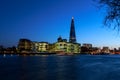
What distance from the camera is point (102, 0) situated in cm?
740

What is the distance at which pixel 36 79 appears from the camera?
33188mm

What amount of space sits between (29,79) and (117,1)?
27200mm

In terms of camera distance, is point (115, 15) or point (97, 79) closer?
point (115, 15)

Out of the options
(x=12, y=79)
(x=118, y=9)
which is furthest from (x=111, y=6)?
(x=12, y=79)

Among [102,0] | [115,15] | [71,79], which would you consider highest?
[102,0]

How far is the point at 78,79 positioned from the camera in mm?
33531

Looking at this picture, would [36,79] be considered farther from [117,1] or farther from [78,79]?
[117,1]

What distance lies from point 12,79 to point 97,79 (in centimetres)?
1174

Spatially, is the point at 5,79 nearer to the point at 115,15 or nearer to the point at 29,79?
the point at 29,79

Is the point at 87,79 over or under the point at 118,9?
under

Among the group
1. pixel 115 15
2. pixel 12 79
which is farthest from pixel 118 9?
pixel 12 79

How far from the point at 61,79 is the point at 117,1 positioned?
2677cm

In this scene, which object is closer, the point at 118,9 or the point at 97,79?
the point at 118,9

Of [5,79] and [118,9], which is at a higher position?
[118,9]
